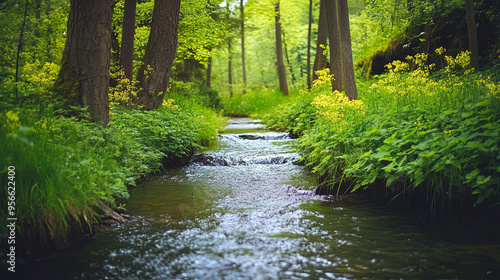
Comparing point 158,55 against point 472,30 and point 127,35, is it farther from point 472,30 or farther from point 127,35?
point 472,30

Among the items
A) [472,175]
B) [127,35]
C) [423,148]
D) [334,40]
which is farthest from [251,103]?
[472,175]

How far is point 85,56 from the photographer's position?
5926 millimetres

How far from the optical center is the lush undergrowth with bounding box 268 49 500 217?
4.18 meters

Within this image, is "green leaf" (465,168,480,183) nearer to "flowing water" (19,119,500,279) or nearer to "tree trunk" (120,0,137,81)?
"flowing water" (19,119,500,279)

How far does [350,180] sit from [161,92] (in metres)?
6.00

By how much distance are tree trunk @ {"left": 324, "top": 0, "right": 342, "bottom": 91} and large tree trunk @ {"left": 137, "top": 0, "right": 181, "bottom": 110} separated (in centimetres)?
433

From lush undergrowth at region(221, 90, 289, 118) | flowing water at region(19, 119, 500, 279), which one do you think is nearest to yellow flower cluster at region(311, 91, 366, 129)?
flowing water at region(19, 119, 500, 279)

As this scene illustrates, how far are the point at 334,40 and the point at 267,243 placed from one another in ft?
27.4

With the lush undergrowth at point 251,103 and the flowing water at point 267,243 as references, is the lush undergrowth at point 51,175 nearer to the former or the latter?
the flowing water at point 267,243

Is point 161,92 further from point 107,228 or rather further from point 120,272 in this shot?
point 120,272

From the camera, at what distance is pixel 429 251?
11.8ft

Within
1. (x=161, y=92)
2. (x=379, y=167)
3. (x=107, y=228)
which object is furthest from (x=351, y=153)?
(x=161, y=92)

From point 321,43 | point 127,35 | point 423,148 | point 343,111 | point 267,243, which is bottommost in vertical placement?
point 267,243

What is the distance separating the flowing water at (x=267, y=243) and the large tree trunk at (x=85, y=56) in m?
1.77
